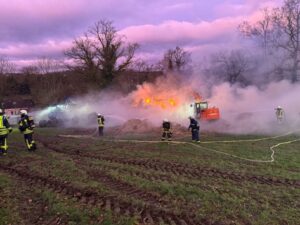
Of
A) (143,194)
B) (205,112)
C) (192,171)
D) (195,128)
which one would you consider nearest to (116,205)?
(143,194)

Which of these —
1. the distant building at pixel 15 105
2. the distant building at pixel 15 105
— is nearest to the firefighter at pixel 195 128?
the distant building at pixel 15 105

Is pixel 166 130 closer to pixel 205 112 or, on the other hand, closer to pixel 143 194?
pixel 205 112

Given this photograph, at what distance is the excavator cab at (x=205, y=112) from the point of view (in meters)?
27.0

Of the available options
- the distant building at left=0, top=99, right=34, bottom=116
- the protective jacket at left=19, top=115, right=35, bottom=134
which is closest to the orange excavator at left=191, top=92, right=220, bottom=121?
the protective jacket at left=19, top=115, right=35, bottom=134

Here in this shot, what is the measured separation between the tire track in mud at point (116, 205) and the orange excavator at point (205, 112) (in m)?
18.0

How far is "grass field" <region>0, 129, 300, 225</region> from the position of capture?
7.50 meters

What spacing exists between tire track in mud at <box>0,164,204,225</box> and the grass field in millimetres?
22

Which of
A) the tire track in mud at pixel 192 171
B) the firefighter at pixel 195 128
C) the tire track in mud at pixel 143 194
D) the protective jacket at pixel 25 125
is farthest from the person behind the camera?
the firefighter at pixel 195 128

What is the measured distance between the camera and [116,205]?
26.7 ft

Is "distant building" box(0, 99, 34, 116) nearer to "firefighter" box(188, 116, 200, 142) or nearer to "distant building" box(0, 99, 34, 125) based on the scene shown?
"distant building" box(0, 99, 34, 125)

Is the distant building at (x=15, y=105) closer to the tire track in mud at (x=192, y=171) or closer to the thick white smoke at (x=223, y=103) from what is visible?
the thick white smoke at (x=223, y=103)

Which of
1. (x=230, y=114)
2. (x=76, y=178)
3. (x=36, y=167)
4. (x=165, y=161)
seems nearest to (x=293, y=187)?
(x=165, y=161)

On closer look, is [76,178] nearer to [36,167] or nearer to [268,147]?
[36,167]

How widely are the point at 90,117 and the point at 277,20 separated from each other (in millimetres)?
27559
